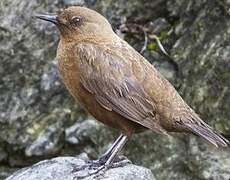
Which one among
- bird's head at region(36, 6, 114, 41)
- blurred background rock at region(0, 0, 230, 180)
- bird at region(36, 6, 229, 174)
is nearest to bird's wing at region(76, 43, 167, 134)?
bird at region(36, 6, 229, 174)

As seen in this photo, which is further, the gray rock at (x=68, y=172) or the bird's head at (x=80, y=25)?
the bird's head at (x=80, y=25)

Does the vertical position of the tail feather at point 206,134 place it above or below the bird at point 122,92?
below

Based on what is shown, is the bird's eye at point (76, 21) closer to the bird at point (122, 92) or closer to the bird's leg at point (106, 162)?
the bird at point (122, 92)

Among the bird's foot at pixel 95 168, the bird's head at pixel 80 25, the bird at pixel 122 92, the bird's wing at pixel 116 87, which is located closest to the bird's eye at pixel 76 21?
the bird's head at pixel 80 25

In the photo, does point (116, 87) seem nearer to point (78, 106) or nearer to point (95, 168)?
point (95, 168)

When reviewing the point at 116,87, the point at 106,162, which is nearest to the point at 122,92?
the point at 116,87

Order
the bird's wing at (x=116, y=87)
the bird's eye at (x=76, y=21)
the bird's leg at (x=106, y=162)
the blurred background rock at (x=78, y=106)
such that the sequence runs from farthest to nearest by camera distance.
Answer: the blurred background rock at (x=78, y=106) < the bird's eye at (x=76, y=21) < the bird's leg at (x=106, y=162) < the bird's wing at (x=116, y=87)

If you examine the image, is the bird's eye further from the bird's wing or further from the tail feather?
the tail feather

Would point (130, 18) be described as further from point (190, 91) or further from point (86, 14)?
point (86, 14)
